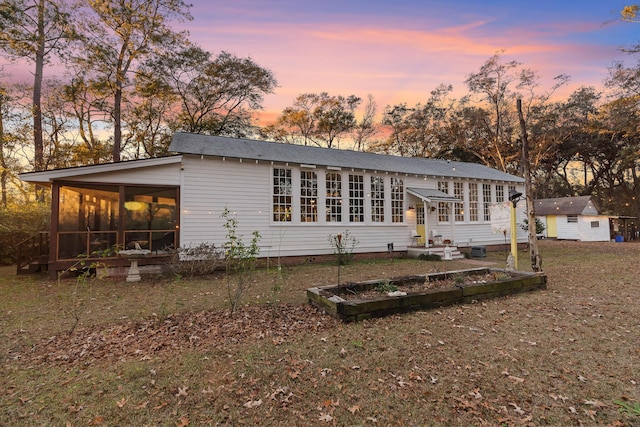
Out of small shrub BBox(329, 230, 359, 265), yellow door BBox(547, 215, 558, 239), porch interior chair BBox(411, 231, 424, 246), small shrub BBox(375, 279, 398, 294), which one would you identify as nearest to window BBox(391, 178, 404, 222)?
porch interior chair BBox(411, 231, 424, 246)

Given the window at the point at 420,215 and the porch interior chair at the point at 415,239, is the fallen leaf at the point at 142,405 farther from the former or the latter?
the window at the point at 420,215

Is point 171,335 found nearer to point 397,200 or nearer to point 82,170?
point 82,170

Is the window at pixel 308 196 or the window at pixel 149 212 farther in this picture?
the window at pixel 149 212

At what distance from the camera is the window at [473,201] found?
16391mm

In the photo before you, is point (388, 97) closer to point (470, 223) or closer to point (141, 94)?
point (470, 223)

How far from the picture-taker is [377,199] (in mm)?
14031

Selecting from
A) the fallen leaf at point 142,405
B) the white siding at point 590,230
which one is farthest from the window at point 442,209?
the white siding at point 590,230

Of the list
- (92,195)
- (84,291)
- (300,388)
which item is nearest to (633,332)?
(300,388)

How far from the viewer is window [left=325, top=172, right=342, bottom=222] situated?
42.6 feet

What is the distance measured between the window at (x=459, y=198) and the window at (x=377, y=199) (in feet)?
15.2

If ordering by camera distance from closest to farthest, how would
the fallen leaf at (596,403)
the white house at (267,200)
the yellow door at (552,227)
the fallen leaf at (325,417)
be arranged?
the fallen leaf at (325,417)
the fallen leaf at (596,403)
the white house at (267,200)
the yellow door at (552,227)

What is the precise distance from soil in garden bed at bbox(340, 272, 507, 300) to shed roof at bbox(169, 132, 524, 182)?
7.05 m

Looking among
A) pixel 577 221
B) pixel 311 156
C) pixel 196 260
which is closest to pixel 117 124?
pixel 311 156

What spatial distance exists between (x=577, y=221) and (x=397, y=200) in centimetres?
2293
